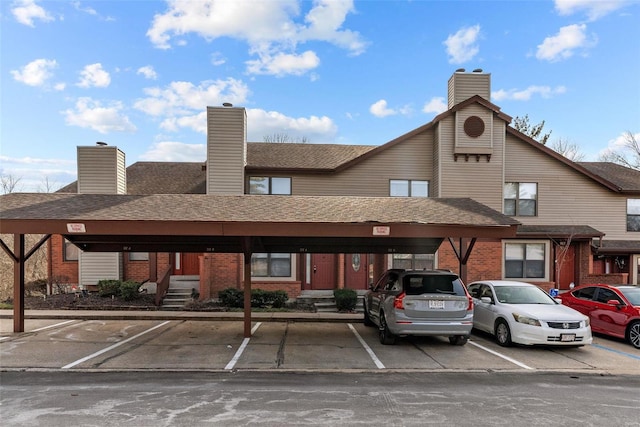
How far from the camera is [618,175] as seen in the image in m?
19.9

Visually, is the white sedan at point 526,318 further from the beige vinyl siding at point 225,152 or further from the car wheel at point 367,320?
the beige vinyl siding at point 225,152

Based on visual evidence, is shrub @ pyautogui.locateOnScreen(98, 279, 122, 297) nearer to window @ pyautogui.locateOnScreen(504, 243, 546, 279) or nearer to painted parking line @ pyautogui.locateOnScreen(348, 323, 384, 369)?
painted parking line @ pyautogui.locateOnScreen(348, 323, 384, 369)

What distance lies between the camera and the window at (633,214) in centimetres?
1830

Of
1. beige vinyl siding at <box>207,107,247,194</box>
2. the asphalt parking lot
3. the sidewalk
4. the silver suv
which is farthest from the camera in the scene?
beige vinyl siding at <box>207,107,247,194</box>

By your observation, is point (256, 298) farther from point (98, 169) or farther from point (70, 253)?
point (70, 253)

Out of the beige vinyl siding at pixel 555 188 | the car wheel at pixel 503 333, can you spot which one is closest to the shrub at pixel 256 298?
the car wheel at pixel 503 333

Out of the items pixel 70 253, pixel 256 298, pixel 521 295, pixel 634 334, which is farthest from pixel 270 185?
pixel 634 334

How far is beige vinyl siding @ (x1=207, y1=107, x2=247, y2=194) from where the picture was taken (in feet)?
53.2

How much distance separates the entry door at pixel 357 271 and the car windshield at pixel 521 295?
7314 mm

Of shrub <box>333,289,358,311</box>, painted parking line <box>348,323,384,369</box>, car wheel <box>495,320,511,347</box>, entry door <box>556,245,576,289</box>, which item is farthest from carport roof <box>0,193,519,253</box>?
entry door <box>556,245,576,289</box>

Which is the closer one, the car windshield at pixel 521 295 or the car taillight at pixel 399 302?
the car taillight at pixel 399 302

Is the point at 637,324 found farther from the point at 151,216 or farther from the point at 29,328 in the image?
the point at 29,328

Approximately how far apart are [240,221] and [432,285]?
4.47 meters

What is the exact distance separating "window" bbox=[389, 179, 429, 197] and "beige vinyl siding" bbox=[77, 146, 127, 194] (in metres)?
11.3
